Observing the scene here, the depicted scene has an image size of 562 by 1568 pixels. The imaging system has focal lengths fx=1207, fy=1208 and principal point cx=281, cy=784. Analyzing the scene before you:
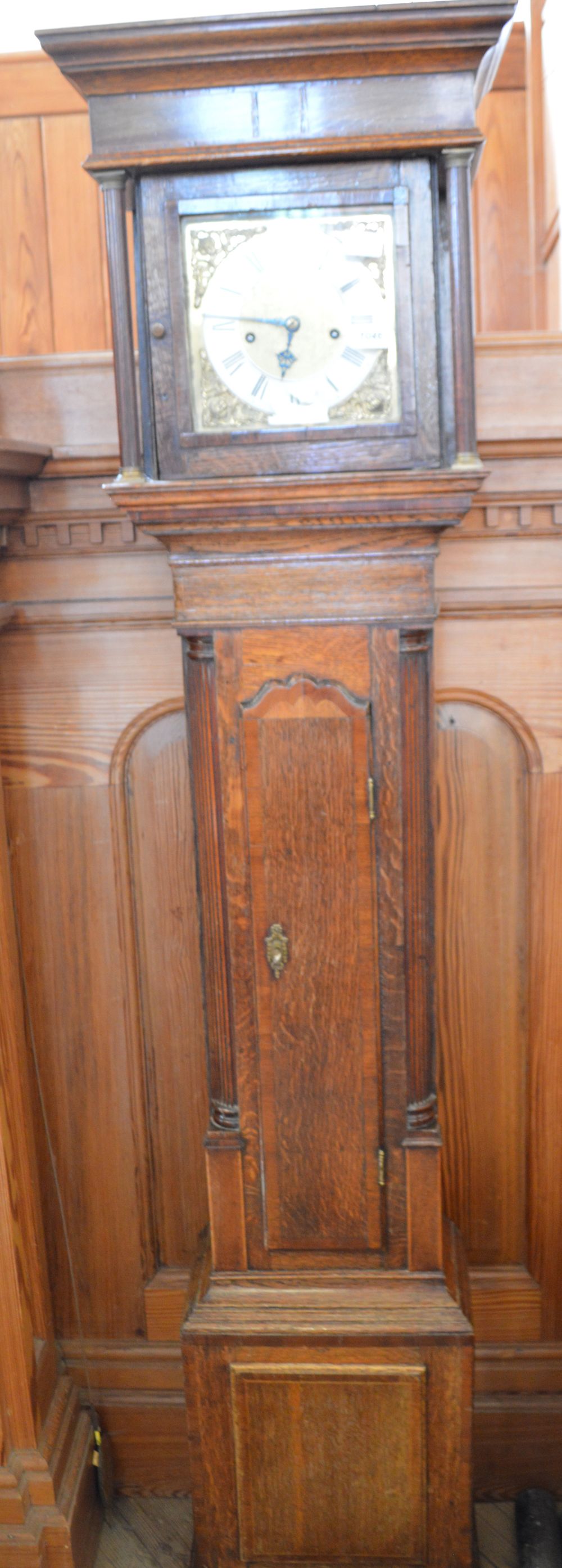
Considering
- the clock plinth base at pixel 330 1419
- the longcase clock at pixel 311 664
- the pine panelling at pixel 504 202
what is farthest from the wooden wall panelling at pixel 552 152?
the clock plinth base at pixel 330 1419

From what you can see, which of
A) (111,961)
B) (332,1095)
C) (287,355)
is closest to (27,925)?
(111,961)

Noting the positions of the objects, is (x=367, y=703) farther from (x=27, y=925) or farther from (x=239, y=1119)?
(x=27, y=925)

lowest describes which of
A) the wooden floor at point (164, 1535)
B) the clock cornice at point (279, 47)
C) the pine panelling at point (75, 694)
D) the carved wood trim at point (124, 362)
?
the wooden floor at point (164, 1535)

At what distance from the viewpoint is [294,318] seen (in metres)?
1.43

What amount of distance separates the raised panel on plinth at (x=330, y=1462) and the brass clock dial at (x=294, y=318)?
1.28 m

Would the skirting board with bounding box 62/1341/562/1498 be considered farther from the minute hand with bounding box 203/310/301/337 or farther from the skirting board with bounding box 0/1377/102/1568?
the minute hand with bounding box 203/310/301/337

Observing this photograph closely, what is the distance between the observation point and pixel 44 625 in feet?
6.26

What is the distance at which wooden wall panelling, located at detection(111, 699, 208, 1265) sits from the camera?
1.96m

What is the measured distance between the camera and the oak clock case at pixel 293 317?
141 centimetres

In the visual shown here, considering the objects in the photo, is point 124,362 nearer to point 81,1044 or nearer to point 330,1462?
point 81,1044

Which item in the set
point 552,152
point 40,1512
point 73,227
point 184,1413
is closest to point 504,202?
point 552,152

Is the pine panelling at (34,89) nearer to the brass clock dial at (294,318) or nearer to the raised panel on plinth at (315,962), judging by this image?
the brass clock dial at (294,318)

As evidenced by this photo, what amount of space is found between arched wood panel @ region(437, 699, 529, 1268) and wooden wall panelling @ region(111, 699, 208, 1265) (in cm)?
41

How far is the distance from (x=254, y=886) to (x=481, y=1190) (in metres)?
0.80
